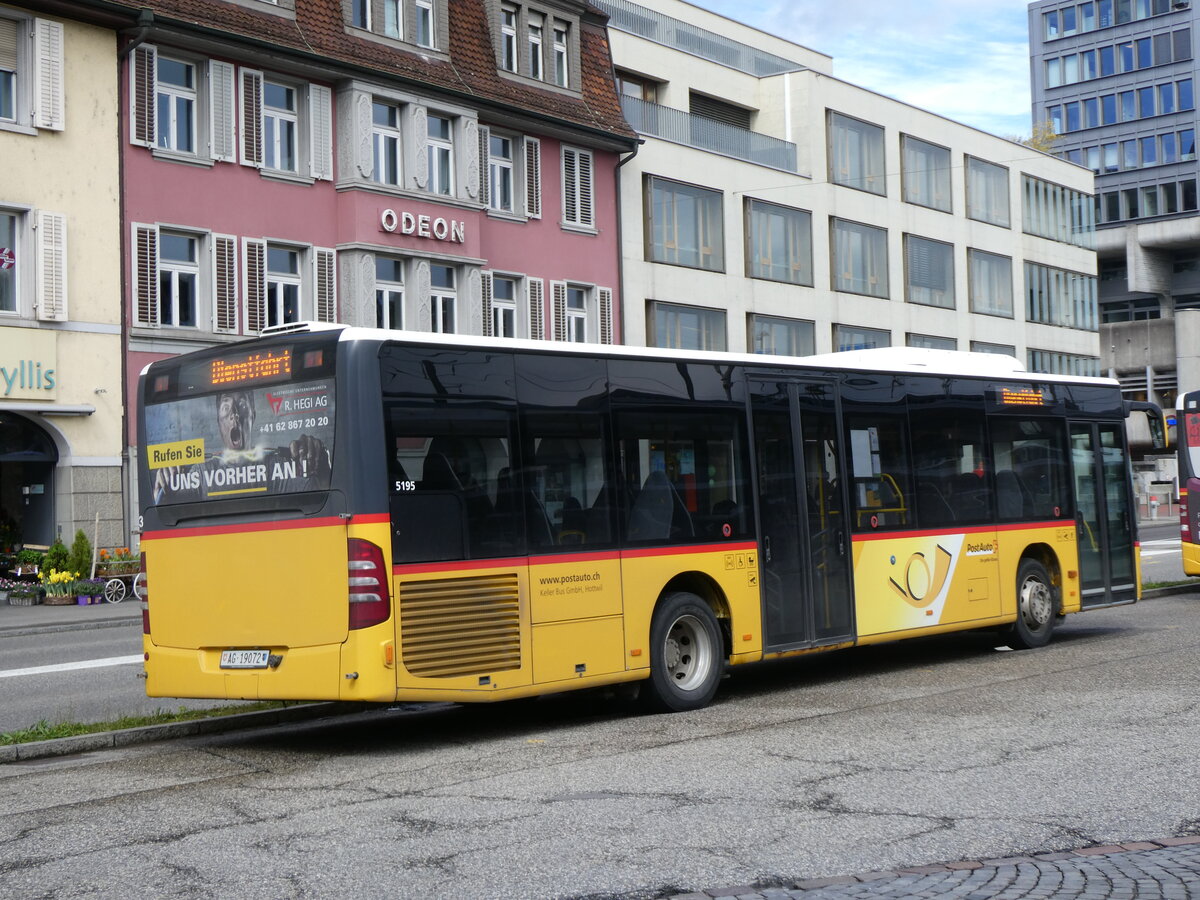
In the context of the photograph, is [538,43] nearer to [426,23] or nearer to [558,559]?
[426,23]

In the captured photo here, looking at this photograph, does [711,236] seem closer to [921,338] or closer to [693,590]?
[921,338]

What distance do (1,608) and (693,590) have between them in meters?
17.4

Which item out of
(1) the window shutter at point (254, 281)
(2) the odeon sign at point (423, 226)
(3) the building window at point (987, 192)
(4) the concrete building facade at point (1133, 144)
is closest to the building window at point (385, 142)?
(2) the odeon sign at point (423, 226)

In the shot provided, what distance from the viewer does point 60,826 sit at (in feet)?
26.0

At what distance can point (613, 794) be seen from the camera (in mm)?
8383

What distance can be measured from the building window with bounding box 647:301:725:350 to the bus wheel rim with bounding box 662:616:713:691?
2760 cm

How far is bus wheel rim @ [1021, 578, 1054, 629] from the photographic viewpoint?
53.5 feet

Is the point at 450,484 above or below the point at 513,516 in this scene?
above

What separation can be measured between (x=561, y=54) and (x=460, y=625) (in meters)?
29.4

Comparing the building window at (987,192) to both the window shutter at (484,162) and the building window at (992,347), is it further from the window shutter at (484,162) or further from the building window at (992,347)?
the window shutter at (484,162)

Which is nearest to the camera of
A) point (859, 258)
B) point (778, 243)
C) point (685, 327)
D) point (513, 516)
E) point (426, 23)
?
point (513, 516)

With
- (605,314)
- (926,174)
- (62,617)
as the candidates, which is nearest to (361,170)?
(605,314)

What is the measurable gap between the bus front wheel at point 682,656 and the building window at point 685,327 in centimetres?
2760

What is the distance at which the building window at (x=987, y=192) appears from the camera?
5616 cm
